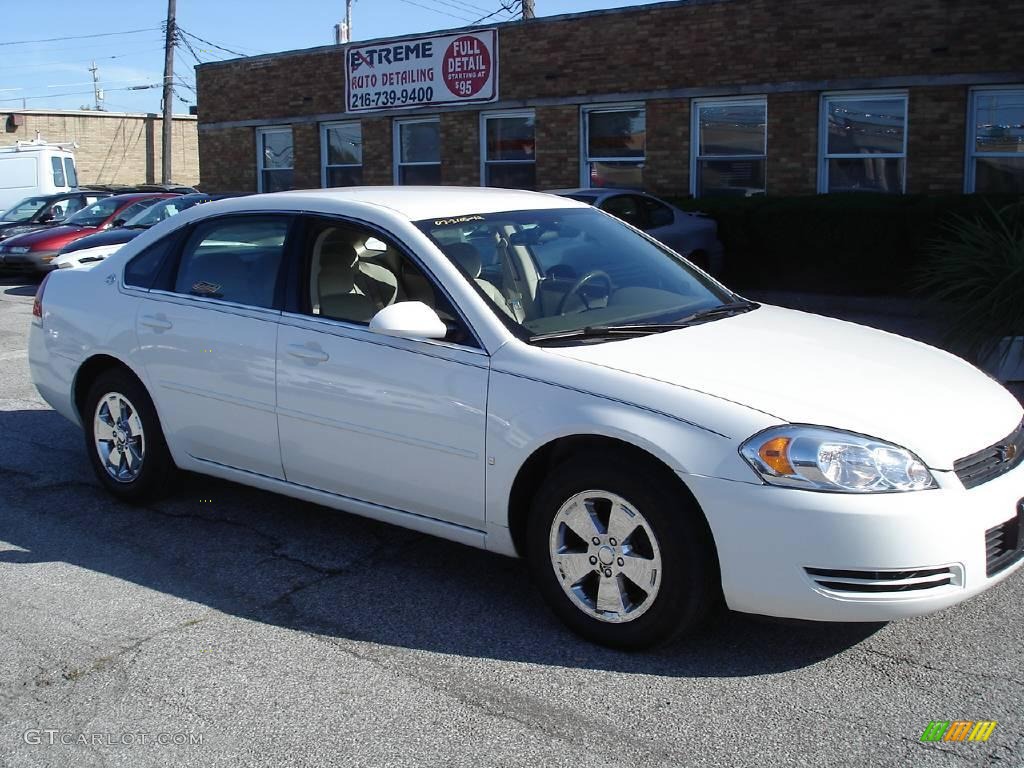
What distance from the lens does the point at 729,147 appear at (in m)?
17.1

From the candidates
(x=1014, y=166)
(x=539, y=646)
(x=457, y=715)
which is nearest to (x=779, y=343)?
(x=539, y=646)

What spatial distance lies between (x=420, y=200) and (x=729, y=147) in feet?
42.1

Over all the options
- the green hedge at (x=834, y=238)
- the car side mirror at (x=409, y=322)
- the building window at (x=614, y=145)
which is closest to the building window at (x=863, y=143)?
the green hedge at (x=834, y=238)

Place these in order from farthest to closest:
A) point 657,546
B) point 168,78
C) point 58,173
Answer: point 168,78, point 58,173, point 657,546

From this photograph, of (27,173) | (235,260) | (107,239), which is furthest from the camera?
(27,173)

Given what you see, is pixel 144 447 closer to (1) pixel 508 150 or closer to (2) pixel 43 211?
(1) pixel 508 150

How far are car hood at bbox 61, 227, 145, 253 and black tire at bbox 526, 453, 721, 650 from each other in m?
13.8

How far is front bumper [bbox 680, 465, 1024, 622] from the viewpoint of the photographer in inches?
142

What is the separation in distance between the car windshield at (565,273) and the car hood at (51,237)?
14.7 metres

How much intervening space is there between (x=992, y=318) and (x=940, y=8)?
7530mm

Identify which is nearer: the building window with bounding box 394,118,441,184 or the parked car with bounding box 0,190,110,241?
the parked car with bounding box 0,190,110,241

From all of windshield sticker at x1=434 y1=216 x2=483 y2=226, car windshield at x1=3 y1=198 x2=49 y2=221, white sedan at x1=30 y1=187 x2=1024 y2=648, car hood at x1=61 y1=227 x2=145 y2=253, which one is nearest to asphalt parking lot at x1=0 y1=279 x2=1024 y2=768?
white sedan at x1=30 y1=187 x2=1024 y2=648

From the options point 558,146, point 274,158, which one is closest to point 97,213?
point 274,158

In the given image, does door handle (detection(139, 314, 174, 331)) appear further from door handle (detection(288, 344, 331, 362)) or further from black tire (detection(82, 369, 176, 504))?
door handle (detection(288, 344, 331, 362))
